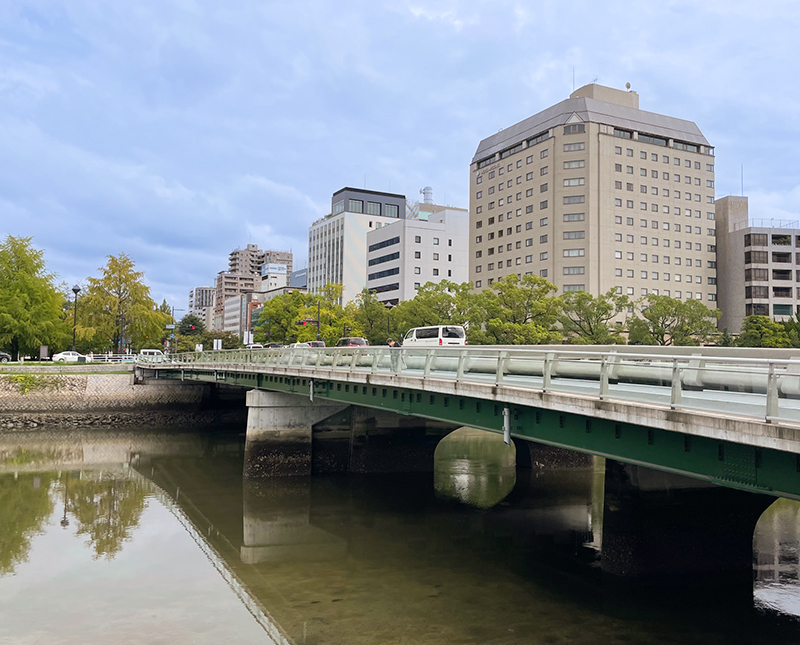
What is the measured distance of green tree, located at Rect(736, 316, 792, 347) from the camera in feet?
202

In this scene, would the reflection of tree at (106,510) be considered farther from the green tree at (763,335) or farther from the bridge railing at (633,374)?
the green tree at (763,335)

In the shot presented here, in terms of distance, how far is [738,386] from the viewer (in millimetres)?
8203

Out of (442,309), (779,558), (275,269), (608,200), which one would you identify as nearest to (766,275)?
(608,200)

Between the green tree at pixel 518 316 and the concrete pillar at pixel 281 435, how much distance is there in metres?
24.7

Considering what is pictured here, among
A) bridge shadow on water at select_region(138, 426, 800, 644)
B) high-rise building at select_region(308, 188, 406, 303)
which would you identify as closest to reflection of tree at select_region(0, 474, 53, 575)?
bridge shadow on water at select_region(138, 426, 800, 644)

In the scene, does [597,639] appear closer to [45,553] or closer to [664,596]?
[664,596]

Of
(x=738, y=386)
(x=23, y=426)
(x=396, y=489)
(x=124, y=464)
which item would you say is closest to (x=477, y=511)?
(x=396, y=489)

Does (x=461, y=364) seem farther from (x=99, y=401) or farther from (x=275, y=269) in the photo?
(x=275, y=269)

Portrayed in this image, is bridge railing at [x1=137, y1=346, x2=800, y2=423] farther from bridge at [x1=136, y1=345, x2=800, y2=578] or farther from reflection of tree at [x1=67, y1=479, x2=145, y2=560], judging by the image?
reflection of tree at [x1=67, y1=479, x2=145, y2=560]

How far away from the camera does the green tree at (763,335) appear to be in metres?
61.5

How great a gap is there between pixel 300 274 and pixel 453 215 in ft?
196

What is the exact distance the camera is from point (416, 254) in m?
103

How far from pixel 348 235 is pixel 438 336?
317ft

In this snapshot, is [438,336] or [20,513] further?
[438,336]
